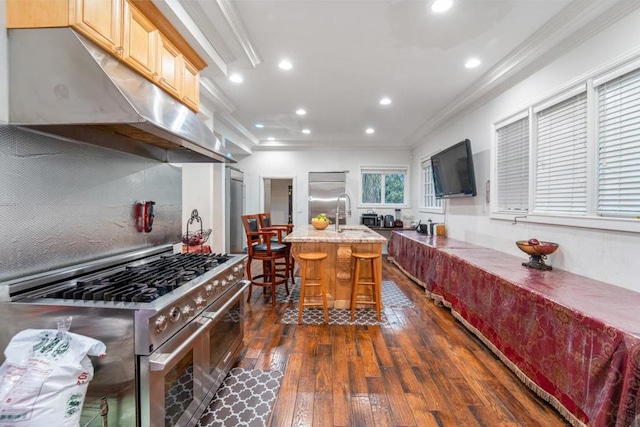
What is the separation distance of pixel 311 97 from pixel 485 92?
2329 mm

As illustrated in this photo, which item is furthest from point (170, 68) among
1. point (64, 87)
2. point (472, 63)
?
point (472, 63)

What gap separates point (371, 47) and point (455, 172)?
92.4 inches

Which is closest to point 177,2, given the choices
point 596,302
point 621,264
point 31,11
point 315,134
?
point 31,11

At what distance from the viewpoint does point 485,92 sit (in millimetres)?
3486

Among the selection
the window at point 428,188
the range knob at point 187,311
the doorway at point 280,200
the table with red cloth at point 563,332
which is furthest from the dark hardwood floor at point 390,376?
the doorway at point 280,200

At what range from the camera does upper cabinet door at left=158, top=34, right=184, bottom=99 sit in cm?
192

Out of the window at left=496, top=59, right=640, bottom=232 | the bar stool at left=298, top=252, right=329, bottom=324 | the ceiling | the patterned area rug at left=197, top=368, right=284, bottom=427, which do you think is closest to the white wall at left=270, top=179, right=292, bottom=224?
the ceiling

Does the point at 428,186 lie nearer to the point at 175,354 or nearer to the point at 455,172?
the point at 455,172

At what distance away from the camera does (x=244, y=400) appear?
1.77m

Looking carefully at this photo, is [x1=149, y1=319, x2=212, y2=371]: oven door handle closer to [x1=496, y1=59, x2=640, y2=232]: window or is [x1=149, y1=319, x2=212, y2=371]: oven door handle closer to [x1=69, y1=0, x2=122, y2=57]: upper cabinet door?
[x1=69, y1=0, x2=122, y2=57]: upper cabinet door

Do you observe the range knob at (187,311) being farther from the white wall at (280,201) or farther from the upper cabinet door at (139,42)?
the white wall at (280,201)

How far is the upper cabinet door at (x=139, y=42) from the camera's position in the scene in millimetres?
1554

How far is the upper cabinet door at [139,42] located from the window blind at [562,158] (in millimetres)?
3337

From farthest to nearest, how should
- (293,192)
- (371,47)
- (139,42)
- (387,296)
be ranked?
(293,192) → (387,296) → (371,47) → (139,42)
